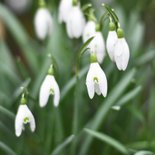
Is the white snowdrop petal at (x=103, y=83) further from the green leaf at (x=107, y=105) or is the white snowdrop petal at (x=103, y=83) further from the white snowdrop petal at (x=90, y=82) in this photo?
the green leaf at (x=107, y=105)

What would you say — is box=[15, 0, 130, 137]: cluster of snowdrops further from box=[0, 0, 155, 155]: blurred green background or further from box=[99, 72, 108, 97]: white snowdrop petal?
box=[0, 0, 155, 155]: blurred green background

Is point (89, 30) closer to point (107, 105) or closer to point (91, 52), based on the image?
point (91, 52)

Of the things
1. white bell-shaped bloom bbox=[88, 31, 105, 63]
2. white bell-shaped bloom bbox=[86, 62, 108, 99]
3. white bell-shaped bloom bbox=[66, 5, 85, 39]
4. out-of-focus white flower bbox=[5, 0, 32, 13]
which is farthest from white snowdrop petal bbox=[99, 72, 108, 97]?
out-of-focus white flower bbox=[5, 0, 32, 13]

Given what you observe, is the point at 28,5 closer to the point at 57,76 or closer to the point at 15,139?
the point at 57,76

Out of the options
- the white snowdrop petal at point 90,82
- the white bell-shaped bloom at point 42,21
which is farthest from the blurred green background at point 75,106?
the white snowdrop petal at point 90,82

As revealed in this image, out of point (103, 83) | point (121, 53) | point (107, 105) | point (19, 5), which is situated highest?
point (121, 53)

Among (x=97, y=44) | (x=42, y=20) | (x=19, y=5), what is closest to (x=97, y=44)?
(x=97, y=44)
